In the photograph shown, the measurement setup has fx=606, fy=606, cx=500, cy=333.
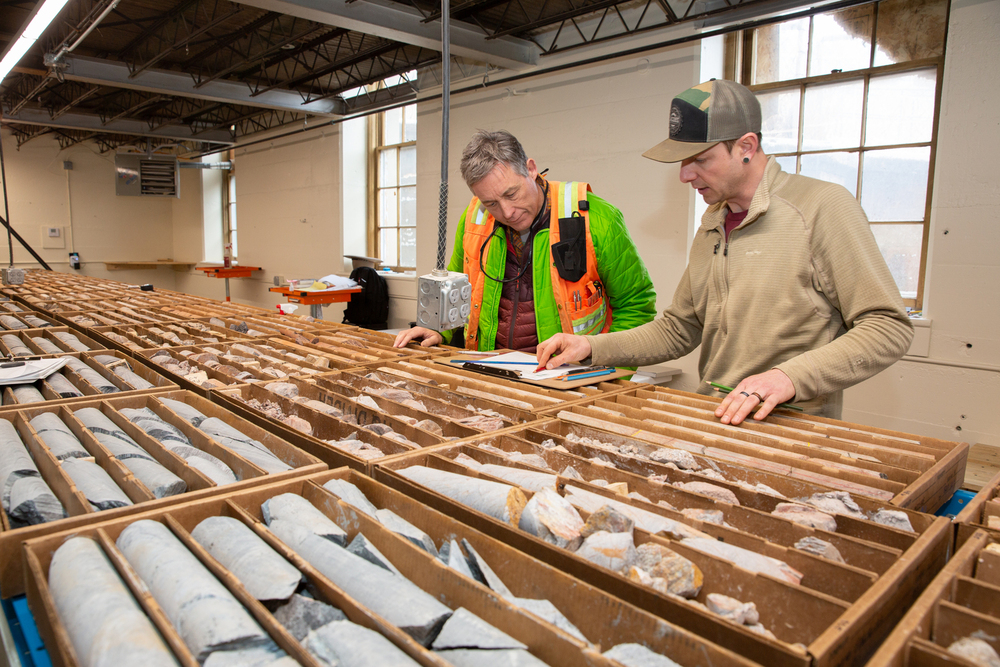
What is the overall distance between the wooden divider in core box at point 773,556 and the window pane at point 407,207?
7945 millimetres

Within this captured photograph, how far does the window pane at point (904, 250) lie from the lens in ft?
14.3

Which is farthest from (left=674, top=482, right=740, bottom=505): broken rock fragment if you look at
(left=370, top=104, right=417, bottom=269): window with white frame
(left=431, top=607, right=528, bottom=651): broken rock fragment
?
(left=370, top=104, right=417, bottom=269): window with white frame

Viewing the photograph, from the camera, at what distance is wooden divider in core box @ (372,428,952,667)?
0.67 meters

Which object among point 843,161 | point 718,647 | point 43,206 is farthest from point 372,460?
point 43,206

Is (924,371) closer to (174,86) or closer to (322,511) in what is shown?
(322,511)

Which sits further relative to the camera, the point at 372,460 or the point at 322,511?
the point at 372,460

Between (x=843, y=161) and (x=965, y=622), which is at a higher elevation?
(x=843, y=161)

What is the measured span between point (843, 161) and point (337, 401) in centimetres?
451

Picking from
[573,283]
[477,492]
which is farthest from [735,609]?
[573,283]

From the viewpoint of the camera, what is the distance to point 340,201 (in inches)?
364

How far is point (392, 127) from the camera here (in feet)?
29.5

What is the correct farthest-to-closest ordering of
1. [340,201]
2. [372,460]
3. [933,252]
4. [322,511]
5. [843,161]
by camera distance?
1. [340,201]
2. [843,161]
3. [933,252]
4. [372,460]
5. [322,511]

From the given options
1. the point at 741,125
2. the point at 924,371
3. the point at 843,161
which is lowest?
the point at 924,371

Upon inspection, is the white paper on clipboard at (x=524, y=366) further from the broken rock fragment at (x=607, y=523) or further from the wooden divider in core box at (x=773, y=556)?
the broken rock fragment at (x=607, y=523)
